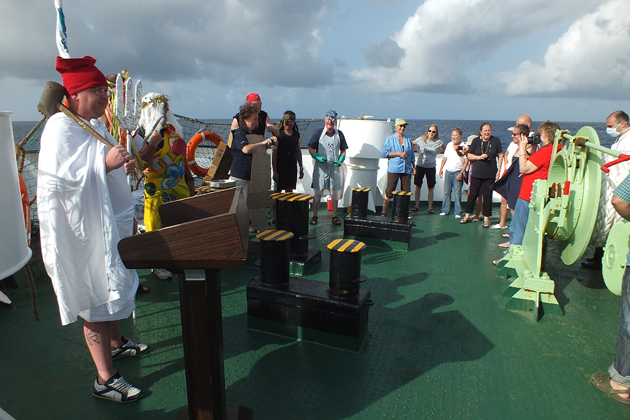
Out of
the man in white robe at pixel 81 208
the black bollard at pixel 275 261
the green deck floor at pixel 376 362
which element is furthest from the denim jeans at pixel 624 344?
the man in white robe at pixel 81 208

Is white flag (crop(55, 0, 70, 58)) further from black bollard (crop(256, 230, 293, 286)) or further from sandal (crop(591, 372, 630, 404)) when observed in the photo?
sandal (crop(591, 372, 630, 404))

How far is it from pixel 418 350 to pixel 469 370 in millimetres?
358

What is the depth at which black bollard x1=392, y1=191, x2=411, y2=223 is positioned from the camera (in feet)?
16.8

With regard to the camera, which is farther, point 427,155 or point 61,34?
point 427,155

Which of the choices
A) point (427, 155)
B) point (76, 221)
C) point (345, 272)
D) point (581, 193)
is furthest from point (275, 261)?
point (427, 155)

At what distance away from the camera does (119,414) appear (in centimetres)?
212

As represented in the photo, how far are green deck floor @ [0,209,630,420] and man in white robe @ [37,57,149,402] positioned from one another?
27.6 inches

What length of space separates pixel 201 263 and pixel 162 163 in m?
2.11

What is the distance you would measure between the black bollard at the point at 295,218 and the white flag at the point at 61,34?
8.62 feet

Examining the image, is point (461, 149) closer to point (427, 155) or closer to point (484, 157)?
point (427, 155)

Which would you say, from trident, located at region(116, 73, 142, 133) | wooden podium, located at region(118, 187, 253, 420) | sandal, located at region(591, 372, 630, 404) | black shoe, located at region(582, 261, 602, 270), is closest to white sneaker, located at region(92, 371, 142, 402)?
wooden podium, located at region(118, 187, 253, 420)

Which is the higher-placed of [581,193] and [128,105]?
[128,105]

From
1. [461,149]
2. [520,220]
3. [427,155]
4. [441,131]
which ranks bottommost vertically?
[520,220]

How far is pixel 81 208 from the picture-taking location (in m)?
1.85
